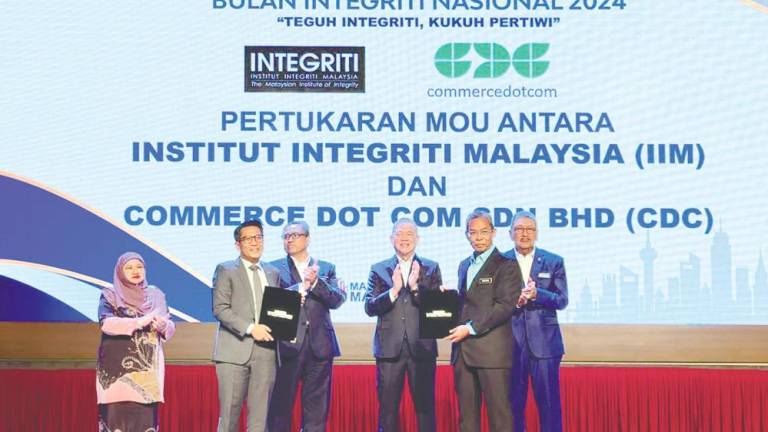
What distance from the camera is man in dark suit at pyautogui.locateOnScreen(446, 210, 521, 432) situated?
4.64 metres

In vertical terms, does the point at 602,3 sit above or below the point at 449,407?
above

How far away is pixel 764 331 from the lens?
5945mm

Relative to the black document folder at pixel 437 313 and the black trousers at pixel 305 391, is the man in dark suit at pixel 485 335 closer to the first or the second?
the black document folder at pixel 437 313

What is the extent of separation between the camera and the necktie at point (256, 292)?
15.5 ft

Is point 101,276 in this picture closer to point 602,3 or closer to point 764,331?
point 602,3

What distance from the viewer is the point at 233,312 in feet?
15.4

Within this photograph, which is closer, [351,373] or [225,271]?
[225,271]

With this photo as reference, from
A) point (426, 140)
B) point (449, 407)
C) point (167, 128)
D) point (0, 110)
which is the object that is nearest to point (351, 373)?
point (449, 407)

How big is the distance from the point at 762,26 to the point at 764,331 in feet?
6.15

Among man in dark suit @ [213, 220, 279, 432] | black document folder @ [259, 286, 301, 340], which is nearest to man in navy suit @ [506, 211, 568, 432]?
black document folder @ [259, 286, 301, 340]

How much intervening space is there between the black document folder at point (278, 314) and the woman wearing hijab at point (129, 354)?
444 millimetres

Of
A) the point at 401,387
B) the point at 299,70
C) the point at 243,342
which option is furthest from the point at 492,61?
the point at 243,342

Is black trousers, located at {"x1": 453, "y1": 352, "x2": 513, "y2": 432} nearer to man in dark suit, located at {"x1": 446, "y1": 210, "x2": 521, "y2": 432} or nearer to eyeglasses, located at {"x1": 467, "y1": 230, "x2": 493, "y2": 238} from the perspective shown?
man in dark suit, located at {"x1": 446, "y1": 210, "x2": 521, "y2": 432}

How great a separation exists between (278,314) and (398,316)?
26.9 inches
